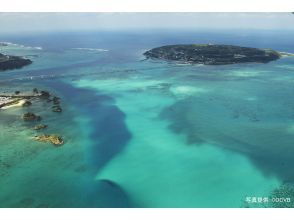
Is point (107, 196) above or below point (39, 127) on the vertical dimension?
below

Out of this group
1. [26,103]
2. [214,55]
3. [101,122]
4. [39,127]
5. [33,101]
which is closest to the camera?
[39,127]

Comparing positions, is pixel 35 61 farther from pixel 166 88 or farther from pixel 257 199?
pixel 257 199

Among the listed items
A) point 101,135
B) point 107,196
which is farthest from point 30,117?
point 107,196

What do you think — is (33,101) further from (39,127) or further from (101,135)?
(101,135)

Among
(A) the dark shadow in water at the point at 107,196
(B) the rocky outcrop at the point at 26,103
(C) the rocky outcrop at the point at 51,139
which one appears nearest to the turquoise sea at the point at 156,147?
(A) the dark shadow in water at the point at 107,196

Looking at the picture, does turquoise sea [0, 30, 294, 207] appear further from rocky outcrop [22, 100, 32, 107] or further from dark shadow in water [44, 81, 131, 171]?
rocky outcrop [22, 100, 32, 107]

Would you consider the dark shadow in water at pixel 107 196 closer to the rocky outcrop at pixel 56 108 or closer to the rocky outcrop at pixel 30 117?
the rocky outcrop at pixel 30 117
